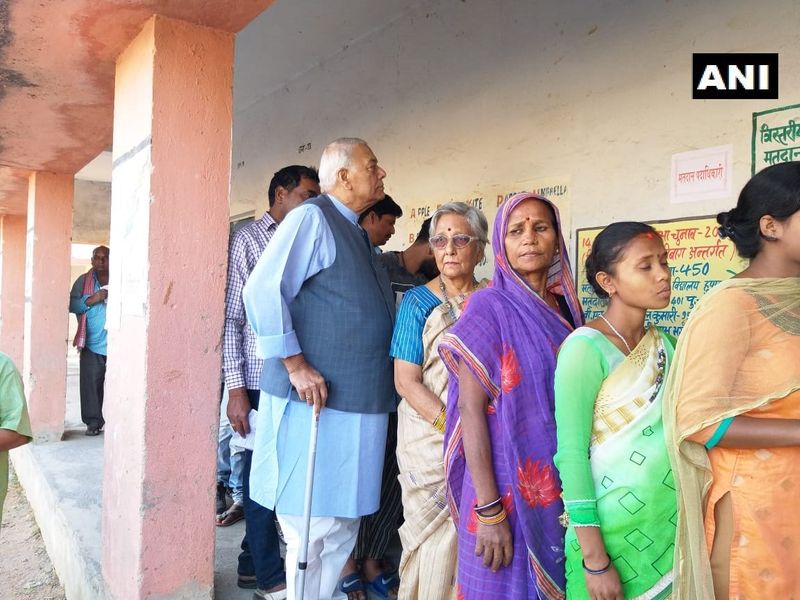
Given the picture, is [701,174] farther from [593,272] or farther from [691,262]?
[593,272]

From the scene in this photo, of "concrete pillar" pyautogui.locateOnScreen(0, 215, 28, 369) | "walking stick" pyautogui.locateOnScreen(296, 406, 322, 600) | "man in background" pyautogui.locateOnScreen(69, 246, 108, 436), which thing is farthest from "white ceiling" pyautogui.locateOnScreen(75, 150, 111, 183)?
"walking stick" pyautogui.locateOnScreen(296, 406, 322, 600)

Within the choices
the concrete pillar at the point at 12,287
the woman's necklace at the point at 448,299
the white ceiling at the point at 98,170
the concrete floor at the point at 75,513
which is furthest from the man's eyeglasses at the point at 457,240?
the white ceiling at the point at 98,170

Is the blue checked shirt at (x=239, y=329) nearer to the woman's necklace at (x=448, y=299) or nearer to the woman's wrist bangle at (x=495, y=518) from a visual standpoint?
the woman's necklace at (x=448, y=299)

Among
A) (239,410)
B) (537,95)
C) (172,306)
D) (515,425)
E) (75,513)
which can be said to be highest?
(537,95)

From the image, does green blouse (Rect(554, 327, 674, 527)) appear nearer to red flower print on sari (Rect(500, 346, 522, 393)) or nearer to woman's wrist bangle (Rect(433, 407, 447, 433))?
red flower print on sari (Rect(500, 346, 522, 393))

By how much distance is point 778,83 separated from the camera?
245 centimetres

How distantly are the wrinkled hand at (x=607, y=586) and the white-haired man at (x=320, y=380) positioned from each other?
0.92 meters

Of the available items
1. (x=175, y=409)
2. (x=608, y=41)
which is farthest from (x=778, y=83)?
(x=175, y=409)

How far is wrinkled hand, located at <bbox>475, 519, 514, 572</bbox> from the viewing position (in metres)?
1.82

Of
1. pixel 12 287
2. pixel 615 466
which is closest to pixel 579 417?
pixel 615 466

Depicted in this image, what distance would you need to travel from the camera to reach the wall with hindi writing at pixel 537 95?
2676 mm

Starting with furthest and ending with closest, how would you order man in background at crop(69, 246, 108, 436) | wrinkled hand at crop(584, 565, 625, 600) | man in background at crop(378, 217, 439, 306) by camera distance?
man in background at crop(69, 246, 108, 436), man in background at crop(378, 217, 439, 306), wrinkled hand at crop(584, 565, 625, 600)

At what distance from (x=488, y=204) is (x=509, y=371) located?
208 centimetres

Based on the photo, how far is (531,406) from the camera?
6.08ft
